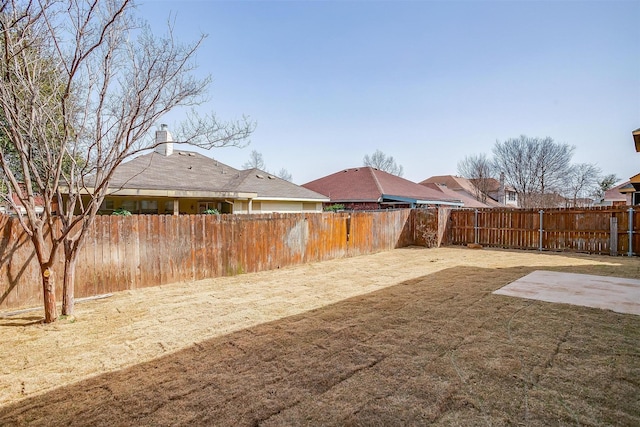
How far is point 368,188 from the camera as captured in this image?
64.7ft

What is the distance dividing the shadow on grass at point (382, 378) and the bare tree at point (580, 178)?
3290 cm

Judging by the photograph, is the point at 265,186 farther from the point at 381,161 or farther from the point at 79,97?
the point at 381,161

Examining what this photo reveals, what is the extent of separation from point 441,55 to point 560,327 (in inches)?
437

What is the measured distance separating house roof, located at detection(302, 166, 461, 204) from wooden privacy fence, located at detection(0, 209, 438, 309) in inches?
352

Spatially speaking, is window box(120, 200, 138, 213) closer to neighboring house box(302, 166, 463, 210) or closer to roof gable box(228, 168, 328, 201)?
roof gable box(228, 168, 328, 201)

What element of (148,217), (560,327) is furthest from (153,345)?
(560,327)

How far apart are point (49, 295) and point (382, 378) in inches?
173

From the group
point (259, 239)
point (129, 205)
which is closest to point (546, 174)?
point (259, 239)

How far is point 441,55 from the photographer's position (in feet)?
40.4

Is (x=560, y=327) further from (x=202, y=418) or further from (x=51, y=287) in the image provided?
(x=51, y=287)

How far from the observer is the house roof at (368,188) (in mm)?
18859

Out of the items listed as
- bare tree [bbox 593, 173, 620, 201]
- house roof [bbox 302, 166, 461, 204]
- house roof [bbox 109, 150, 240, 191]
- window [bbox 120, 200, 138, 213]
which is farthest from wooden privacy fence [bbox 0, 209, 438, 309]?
bare tree [bbox 593, 173, 620, 201]

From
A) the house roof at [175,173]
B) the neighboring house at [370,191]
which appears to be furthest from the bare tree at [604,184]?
the house roof at [175,173]

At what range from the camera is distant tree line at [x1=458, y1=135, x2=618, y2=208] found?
3027 cm
